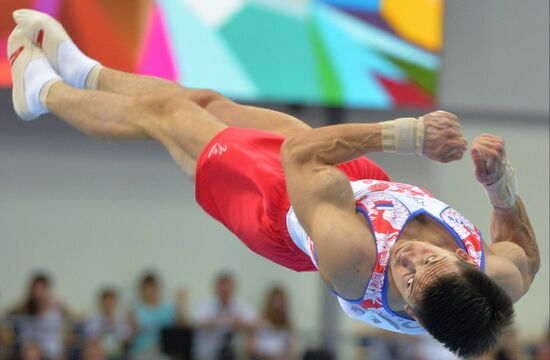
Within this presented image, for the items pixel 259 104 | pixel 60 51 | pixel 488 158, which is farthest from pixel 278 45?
pixel 488 158

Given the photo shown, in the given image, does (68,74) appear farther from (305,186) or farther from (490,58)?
(490,58)

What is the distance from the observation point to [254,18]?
8.01m

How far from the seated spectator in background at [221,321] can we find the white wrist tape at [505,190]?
12.1ft

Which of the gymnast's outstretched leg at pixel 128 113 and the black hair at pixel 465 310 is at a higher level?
the gymnast's outstretched leg at pixel 128 113

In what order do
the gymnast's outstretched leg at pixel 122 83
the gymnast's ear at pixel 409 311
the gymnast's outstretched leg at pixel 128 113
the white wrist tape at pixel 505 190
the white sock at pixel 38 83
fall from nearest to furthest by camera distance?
the gymnast's ear at pixel 409 311, the white wrist tape at pixel 505 190, the gymnast's outstretched leg at pixel 128 113, the gymnast's outstretched leg at pixel 122 83, the white sock at pixel 38 83

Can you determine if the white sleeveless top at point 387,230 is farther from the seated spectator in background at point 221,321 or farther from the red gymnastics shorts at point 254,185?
the seated spectator in background at point 221,321

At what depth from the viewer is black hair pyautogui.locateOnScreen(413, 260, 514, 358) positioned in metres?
3.04

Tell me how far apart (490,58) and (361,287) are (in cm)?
597

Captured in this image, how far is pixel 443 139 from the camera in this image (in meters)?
3.21

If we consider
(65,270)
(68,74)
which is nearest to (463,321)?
(68,74)

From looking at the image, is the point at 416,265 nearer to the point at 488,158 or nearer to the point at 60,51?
the point at 488,158

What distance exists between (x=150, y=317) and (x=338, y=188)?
4560 mm

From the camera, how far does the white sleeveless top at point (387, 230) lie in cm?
322

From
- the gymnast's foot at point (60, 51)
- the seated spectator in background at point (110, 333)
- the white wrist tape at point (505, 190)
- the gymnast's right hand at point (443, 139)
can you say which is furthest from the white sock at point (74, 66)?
the seated spectator in background at point (110, 333)
